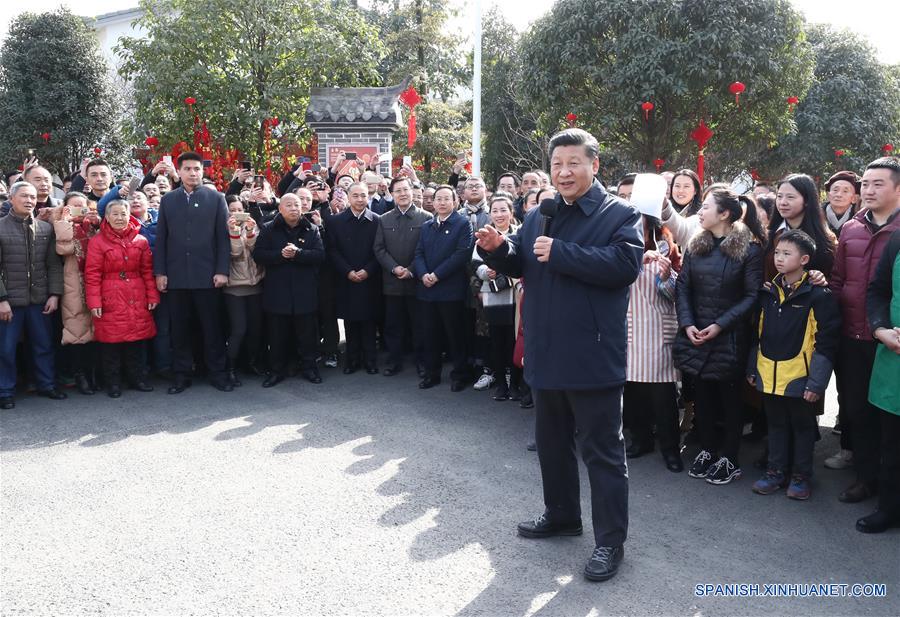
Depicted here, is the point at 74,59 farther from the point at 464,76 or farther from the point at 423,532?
the point at 423,532

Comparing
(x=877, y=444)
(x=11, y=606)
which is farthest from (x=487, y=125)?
(x=11, y=606)

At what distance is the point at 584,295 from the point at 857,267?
212 cm

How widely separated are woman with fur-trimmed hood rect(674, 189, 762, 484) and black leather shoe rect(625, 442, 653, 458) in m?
0.42

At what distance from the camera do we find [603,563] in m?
3.34

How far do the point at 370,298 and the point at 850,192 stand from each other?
4.28 meters

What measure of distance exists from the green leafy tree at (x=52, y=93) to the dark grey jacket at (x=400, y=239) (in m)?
13.2

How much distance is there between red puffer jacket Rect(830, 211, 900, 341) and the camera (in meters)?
4.22

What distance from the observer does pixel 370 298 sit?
7.30m

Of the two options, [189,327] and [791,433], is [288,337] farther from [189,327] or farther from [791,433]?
[791,433]

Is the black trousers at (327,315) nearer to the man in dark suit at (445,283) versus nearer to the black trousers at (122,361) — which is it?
the man in dark suit at (445,283)

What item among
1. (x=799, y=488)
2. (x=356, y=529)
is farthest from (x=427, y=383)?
(x=799, y=488)

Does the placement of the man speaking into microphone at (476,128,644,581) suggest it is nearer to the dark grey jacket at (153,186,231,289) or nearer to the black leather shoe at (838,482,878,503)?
the black leather shoe at (838,482,878,503)

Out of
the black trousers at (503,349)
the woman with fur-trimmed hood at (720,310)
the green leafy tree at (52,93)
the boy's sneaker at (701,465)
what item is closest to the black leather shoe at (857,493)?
the woman with fur-trimmed hood at (720,310)

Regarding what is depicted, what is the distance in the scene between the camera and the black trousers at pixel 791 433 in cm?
437
